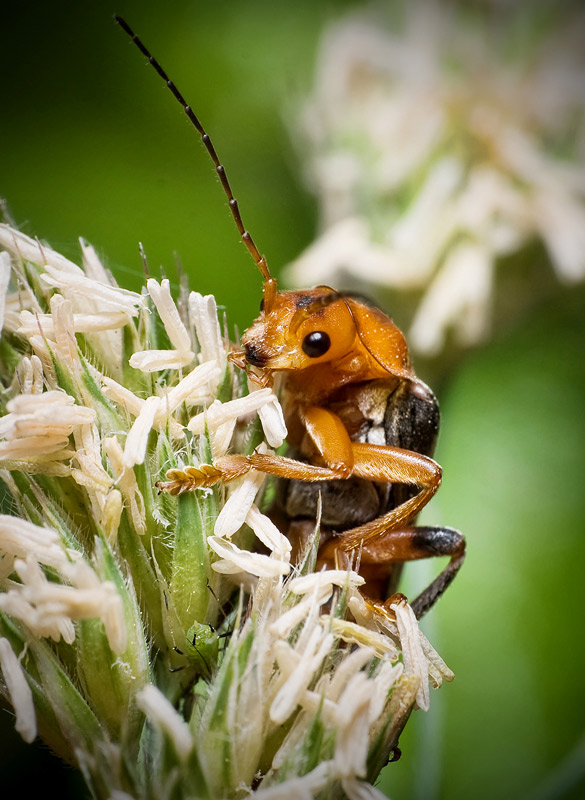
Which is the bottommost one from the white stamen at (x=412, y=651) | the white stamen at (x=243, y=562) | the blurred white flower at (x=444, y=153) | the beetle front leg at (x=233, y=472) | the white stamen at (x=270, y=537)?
the white stamen at (x=412, y=651)

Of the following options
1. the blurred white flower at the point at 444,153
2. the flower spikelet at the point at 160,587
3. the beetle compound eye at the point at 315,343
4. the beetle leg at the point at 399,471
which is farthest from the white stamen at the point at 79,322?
the blurred white flower at the point at 444,153

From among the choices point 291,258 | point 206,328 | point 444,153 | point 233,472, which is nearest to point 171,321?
point 206,328

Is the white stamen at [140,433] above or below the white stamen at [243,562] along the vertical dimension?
above

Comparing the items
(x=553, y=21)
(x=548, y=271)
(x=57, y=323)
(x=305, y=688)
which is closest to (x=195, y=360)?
(x=57, y=323)

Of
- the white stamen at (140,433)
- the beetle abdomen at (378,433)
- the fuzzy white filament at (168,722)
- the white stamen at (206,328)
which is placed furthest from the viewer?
the beetle abdomen at (378,433)

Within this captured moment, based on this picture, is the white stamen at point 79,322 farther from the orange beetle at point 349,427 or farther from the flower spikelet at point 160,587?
the orange beetle at point 349,427

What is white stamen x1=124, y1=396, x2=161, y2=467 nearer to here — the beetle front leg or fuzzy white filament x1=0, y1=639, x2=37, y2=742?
the beetle front leg
